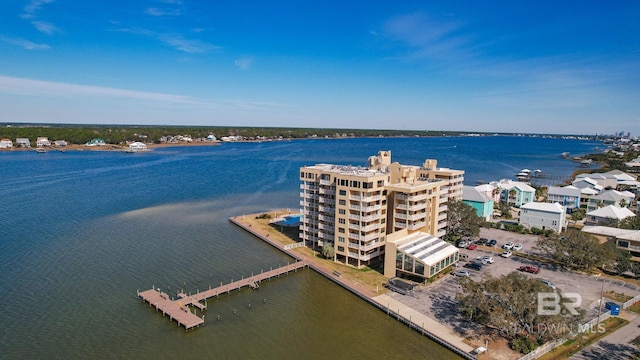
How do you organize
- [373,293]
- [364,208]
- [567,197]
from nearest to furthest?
[373,293] → [364,208] → [567,197]

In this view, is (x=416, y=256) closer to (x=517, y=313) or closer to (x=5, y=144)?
(x=517, y=313)

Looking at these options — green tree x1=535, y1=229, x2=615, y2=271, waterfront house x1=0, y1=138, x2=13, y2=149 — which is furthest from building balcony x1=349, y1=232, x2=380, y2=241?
waterfront house x1=0, y1=138, x2=13, y2=149

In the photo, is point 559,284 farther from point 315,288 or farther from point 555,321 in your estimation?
point 315,288

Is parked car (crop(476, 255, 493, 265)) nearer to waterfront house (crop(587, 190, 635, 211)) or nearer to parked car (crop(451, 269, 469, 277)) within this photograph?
parked car (crop(451, 269, 469, 277))

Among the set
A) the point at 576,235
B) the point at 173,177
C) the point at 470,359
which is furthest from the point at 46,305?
the point at 173,177

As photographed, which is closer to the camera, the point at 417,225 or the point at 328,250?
the point at 417,225

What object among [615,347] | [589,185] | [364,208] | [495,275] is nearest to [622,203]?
[589,185]
